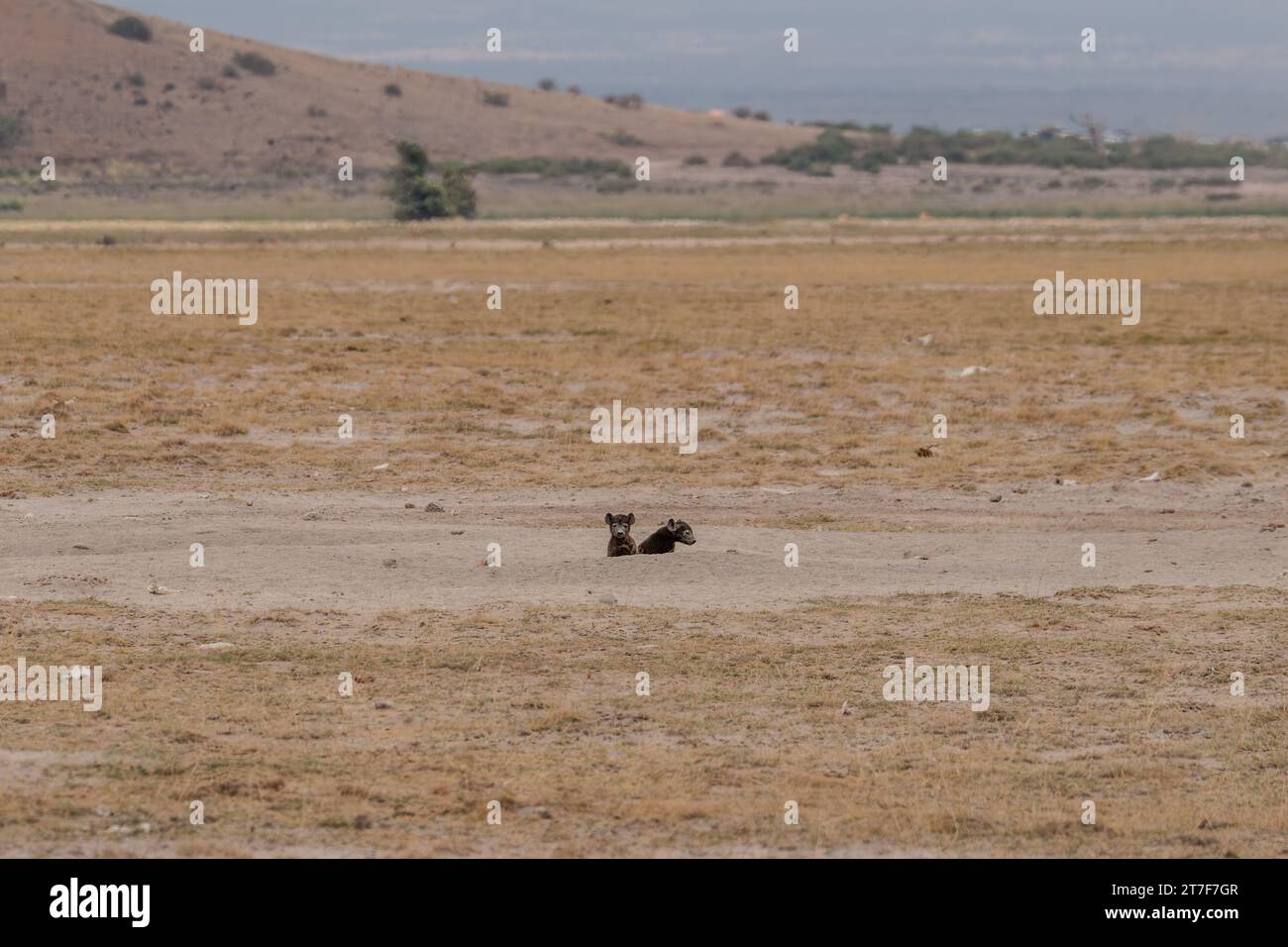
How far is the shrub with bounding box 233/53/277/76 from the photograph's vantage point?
11450 centimetres

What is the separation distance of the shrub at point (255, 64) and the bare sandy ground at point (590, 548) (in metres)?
102

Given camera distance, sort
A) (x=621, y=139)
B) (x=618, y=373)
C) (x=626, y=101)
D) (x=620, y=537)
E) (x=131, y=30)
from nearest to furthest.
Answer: (x=620, y=537), (x=618, y=373), (x=131, y=30), (x=621, y=139), (x=626, y=101)

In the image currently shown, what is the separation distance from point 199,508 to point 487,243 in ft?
143

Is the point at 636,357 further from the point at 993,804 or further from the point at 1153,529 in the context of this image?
the point at 993,804

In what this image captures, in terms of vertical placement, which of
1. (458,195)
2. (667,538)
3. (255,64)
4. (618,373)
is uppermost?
(255,64)

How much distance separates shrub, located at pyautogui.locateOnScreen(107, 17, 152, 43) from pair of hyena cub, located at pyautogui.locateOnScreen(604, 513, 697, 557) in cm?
10849

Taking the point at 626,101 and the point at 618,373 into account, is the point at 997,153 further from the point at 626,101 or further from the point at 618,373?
the point at 618,373

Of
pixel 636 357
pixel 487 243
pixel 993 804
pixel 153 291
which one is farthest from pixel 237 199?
pixel 993 804

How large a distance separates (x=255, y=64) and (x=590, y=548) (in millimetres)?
106004

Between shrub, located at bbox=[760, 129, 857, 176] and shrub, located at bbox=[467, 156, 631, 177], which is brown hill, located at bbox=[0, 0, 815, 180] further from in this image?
shrub, located at bbox=[467, 156, 631, 177]

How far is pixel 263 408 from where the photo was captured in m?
23.5

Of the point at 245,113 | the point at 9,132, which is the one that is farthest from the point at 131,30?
the point at 9,132

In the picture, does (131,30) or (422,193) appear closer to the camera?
(422,193)

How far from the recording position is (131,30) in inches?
4540
